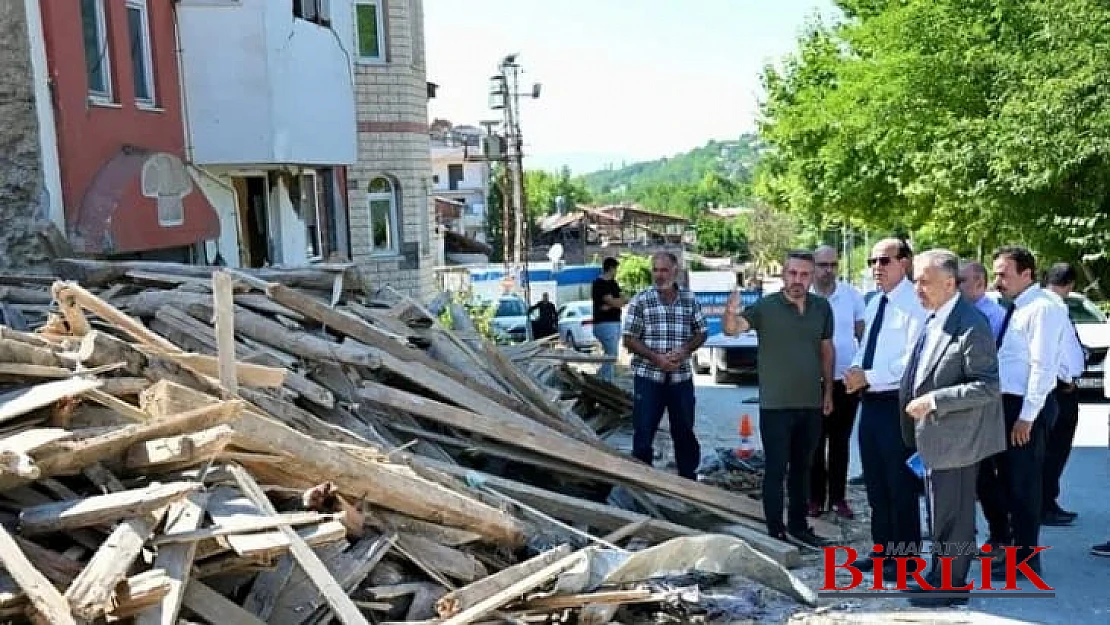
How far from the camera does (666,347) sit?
7.85m

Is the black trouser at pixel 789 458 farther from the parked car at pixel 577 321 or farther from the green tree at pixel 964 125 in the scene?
the parked car at pixel 577 321

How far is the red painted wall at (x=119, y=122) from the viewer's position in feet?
29.4

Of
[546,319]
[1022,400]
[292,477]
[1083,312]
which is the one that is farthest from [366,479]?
[1083,312]

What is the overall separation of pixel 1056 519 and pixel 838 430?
1.56 m

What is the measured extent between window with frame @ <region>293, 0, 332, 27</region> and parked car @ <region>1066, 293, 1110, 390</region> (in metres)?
10.2

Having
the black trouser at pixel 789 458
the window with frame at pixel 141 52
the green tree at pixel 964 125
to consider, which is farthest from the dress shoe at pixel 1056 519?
the green tree at pixel 964 125

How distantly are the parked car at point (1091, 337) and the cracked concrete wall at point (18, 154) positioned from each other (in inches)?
429

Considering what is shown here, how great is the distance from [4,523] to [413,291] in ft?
52.7

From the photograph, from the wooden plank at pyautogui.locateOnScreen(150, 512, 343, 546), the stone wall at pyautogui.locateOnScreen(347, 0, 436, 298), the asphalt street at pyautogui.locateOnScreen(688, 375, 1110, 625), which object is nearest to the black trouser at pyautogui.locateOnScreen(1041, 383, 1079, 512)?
the asphalt street at pyautogui.locateOnScreen(688, 375, 1110, 625)

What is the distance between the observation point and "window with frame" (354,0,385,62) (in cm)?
1897

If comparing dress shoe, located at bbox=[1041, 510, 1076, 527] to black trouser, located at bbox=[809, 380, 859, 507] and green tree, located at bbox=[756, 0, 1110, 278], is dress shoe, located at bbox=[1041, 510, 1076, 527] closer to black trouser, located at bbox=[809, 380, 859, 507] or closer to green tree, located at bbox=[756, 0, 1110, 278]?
black trouser, located at bbox=[809, 380, 859, 507]

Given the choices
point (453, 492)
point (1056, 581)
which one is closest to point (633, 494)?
point (453, 492)

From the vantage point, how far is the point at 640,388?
7.97 metres

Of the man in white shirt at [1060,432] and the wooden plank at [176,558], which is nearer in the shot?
the wooden plank at [176,558]
